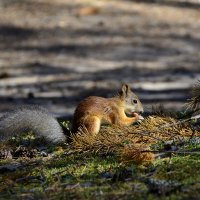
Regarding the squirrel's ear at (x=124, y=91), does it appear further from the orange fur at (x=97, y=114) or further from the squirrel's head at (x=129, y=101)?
the orange fur at (x=97, y=114)

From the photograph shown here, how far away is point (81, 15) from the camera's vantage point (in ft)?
43.9

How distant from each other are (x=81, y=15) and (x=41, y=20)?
0.79m

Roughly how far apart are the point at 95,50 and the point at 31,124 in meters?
7.68

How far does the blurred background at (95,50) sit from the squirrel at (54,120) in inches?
153

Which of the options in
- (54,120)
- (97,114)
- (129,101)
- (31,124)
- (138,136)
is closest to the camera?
(138,136)

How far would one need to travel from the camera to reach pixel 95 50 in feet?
38.5

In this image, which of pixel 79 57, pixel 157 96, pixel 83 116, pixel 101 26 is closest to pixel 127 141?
pixel 83 116

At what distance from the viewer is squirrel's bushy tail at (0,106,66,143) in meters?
4.03

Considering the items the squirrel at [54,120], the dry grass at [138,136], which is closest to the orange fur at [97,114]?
the squirrel at [54,120]

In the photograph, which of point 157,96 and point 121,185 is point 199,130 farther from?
point 157,96

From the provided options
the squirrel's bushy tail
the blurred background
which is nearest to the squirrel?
the squirrel's bushy tail

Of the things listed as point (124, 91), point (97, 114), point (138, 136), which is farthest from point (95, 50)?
point (138, 136)

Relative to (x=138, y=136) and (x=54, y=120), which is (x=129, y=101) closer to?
(x=54, y=120)

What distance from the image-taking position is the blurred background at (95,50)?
9.71 m
